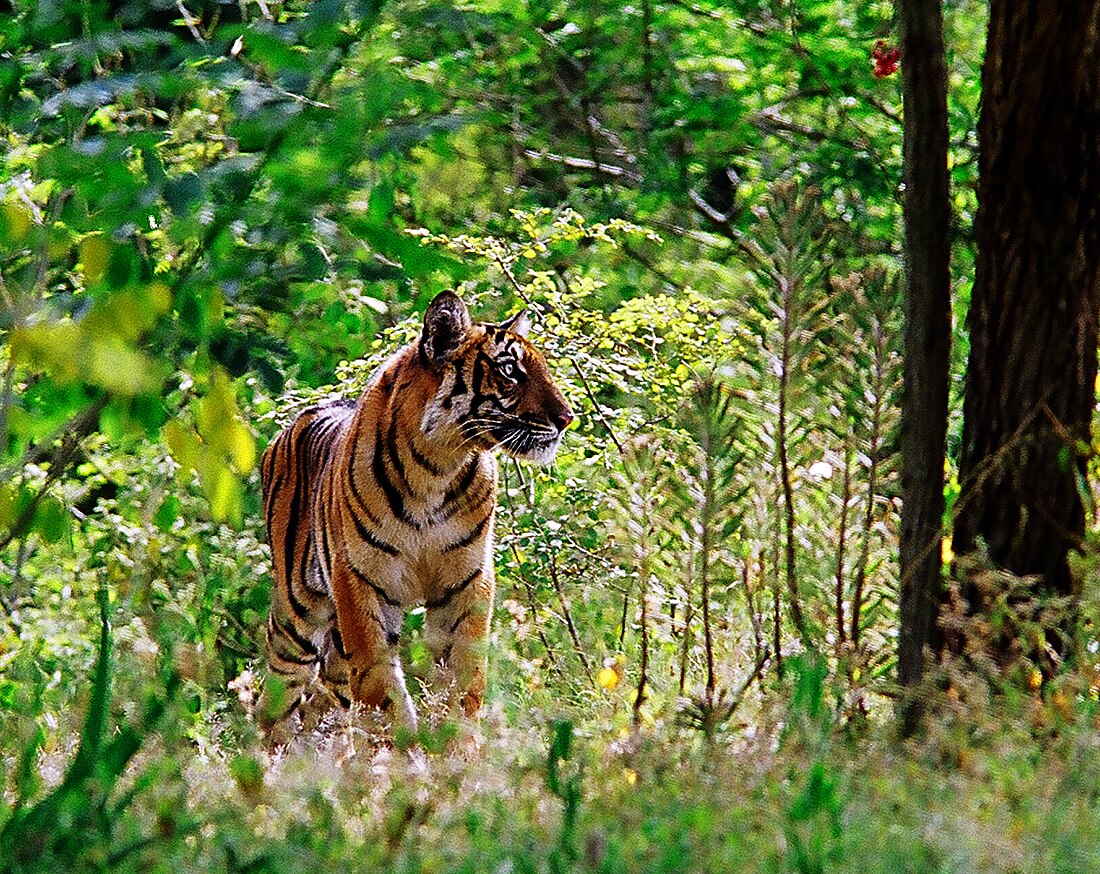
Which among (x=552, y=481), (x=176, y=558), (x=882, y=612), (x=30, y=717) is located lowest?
(x=176, y=558)

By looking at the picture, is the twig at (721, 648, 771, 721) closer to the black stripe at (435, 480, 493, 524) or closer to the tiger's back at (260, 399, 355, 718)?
the black stripe at (435, 480, 493, 524)

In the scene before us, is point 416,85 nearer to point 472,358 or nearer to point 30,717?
point 30,717

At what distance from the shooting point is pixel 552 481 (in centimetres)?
765

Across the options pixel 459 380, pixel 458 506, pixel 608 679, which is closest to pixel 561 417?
pixel 459 380

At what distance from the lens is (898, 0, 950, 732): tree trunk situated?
176 inches

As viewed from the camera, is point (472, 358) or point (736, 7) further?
point (736, 7)

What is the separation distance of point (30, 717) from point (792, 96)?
6.57 metres

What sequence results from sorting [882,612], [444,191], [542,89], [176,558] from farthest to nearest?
[542,89]
[444,191]
[176,558]
[882,612]

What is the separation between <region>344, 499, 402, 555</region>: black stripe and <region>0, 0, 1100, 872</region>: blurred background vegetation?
610 millimetres

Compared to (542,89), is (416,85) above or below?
above

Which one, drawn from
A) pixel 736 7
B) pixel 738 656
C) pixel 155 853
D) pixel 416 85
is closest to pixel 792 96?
pixel 736 7

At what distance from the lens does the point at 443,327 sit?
6262 mm

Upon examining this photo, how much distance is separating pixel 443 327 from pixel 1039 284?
7.63 ft

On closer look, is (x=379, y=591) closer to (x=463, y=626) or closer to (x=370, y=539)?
(x=370, y=539)
